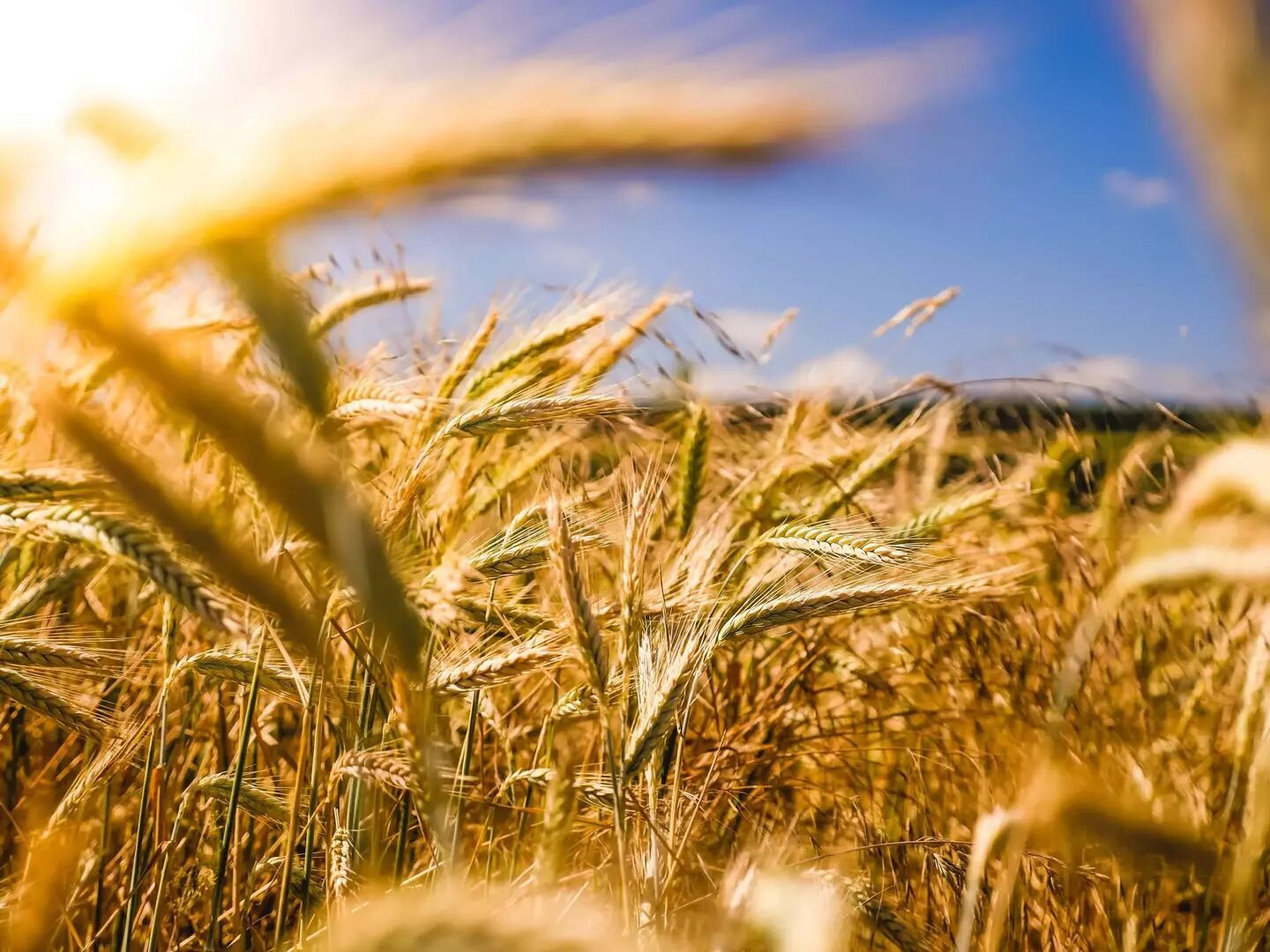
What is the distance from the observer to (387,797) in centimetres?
153

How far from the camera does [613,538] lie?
1403 millimetres

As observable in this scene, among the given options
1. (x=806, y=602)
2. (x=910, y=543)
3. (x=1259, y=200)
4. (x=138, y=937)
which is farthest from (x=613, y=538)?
(x=138, y=937)

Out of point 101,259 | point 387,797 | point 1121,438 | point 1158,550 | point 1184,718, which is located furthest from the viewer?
point 1121,438

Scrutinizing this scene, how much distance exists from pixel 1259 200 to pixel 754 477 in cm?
183

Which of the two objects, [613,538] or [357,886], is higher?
[613,538]

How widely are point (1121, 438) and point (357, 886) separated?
265 cm

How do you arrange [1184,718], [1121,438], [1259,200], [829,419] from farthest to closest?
1. [1121,438]
2. [829,419]
3. [1184,718]
4. [1259,200]

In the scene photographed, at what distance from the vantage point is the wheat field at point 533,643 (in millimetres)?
657

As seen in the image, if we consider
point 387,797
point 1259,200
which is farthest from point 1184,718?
point 1259,200

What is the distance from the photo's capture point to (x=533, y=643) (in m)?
1.27

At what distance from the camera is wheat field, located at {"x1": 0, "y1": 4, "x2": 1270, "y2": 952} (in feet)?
2.16

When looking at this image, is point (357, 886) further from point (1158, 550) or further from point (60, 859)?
point (1158, 550)

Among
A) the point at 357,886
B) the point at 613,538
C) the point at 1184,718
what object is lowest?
the point at 357,886

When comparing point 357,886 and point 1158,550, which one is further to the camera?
point 357,886
